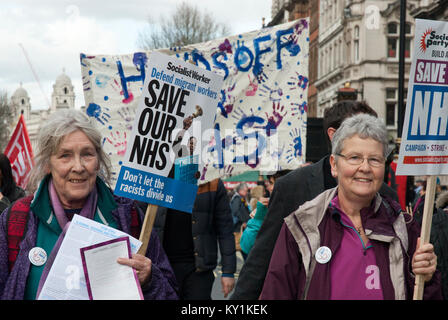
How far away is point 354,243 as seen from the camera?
3.56 m

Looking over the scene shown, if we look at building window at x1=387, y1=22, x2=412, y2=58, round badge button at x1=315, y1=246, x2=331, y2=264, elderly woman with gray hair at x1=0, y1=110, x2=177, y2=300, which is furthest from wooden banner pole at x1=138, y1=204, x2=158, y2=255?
building window at x1=387, y1=22, x2=412, y2=58

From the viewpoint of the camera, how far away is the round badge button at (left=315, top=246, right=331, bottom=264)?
3.49 metres

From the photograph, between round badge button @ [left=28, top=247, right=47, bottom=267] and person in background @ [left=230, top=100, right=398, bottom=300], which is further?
person in background @ [left=230, top=100, right=398, bottom=300]

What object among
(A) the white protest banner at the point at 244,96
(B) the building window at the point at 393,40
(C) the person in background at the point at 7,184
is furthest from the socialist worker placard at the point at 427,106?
(B) the building window at the point at 393,40

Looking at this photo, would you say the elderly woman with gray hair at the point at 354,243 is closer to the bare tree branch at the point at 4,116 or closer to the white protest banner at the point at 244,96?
the white protest banner at the point at 244,96

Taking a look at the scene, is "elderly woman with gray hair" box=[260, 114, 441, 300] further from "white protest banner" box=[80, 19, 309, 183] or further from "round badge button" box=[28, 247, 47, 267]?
"white protest banner" box=[80, 19, 309, 183]

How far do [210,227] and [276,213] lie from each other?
8.17 feet

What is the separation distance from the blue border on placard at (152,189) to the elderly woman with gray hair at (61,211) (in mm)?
72

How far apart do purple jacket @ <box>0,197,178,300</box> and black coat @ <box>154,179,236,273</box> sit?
2.59 meters

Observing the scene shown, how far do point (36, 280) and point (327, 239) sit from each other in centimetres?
138

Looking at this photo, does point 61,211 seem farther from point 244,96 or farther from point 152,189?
point 244,96

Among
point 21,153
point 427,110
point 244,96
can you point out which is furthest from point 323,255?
point 21,153
